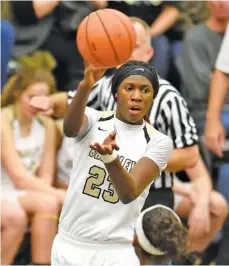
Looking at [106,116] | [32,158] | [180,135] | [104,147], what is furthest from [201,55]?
[104,147]

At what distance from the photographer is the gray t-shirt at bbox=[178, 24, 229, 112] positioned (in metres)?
6.15

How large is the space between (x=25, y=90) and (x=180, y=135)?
4.69 feet

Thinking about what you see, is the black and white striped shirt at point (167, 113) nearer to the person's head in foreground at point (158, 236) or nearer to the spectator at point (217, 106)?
the person's head in foreground at point (158, 236)

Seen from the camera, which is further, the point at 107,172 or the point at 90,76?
the point at 107,172

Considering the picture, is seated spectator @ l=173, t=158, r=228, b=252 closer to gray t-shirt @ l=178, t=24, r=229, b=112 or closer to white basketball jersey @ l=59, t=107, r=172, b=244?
gray t-shirt @ l=178, t=24, r=229, b=112

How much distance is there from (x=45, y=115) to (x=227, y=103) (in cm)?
141

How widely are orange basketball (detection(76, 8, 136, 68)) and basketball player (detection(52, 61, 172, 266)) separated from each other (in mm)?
182

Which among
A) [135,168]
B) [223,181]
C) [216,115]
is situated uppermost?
[135,168]

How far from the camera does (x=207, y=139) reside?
17.3 ft

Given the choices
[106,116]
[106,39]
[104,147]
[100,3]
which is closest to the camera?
[104,147]

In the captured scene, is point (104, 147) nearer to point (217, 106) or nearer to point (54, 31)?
point (217, 106)

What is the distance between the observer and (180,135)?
4.55 m

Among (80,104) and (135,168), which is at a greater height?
(80,104)

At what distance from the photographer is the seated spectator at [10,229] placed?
5.07 meters
